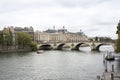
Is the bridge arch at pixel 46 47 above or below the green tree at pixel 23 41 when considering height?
below

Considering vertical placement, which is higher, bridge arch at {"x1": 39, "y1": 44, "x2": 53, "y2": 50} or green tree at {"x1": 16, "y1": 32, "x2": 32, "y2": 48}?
green tree at {"x1": 16, "y1": 32, "x2": 32, "y2": 48}

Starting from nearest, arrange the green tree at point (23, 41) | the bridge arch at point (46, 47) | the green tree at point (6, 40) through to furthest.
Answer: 1. the green tree at point (6, 40)
2. the green tree at point (23, 41)
3. the bridge arch at point (46, 47)

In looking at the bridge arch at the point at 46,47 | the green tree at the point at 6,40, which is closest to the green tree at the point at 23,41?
the green tree at the point at 6,40

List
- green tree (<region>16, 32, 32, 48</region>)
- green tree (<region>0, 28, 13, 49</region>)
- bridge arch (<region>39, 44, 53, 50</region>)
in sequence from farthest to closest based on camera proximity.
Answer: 1. bridge arch (<region>39, 44, 53, 50</region>)
2. green tree (<region>16, 32, 32, 48</region>)
3. green tree (<region>0, 28, 13, 49</region>)

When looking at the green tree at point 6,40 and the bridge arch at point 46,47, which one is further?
the bridge arch at point 46,47

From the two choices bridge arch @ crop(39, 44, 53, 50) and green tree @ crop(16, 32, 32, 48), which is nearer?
green tree @ crop(16, 32, 32, 48)

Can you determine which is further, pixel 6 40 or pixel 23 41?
pixel 23 41

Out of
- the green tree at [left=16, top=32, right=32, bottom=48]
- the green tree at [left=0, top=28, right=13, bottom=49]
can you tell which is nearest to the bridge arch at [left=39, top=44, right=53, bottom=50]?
the green tree at [left=16, top=32, right=32, bottom=48]

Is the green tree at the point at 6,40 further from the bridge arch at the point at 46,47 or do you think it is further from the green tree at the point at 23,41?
the bridge arch at the point at 46,47

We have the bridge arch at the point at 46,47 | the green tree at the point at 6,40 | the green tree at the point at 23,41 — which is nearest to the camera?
the green tree at the point at 6,40

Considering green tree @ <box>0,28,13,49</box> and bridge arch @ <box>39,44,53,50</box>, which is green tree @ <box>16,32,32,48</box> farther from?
bridge arch @ <box>39,44,53,50</box>

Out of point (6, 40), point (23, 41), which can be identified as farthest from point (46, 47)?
point (6, 40)

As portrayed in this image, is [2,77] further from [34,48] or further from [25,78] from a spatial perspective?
[34,48]

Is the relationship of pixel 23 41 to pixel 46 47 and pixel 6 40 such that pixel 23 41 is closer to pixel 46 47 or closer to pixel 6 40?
pixel 6 40
